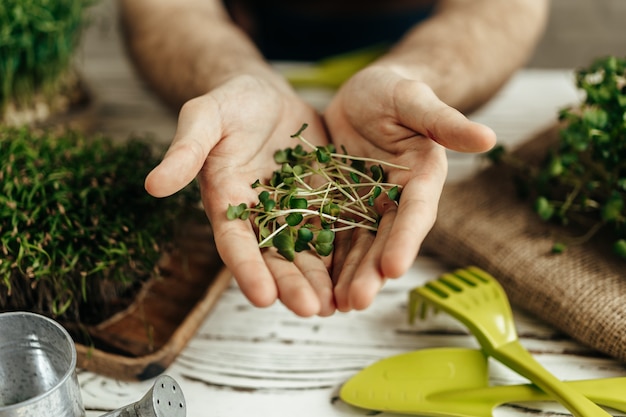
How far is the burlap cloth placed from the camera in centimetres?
96

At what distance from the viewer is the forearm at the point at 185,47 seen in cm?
138

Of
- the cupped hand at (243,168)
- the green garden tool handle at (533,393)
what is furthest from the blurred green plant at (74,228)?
the green garden tool handle at (533,393)

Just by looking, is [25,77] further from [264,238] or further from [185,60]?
[264,238]

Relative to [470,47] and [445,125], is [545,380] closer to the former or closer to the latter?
[445,125]

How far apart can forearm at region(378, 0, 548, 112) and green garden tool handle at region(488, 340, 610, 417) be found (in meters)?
0.59

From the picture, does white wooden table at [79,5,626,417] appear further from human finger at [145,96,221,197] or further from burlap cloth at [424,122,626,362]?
human finger at [145,96,221,197]

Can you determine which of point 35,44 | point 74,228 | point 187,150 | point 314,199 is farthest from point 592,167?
point 35,44

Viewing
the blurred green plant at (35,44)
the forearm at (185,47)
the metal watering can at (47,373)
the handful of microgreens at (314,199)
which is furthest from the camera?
the forearm at (185,47)

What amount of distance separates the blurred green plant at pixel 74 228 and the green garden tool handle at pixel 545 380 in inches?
20.5

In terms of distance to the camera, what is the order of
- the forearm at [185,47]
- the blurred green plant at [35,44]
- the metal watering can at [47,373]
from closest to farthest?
the metal watering can at [47,373] → the blurred green plant at [35,44] → the forearm at [185,47]

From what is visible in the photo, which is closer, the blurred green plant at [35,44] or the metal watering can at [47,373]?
the metal watering can at [47,373]

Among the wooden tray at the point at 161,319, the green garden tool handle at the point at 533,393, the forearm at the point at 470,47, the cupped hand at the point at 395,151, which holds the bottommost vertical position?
the wooden tray at the point at 161,319

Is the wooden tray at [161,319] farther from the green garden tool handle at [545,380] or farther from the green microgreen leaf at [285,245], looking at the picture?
the green garden tool handle at [545,380]

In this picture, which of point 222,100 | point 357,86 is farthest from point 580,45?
point 222,100
